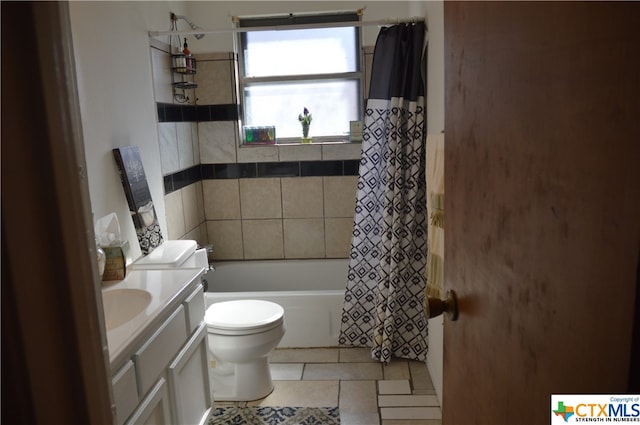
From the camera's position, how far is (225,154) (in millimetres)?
3912

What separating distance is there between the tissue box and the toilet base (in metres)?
0.86

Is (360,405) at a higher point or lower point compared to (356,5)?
lower

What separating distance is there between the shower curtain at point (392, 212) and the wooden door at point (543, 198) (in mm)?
1866

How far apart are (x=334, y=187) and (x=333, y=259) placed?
556mm

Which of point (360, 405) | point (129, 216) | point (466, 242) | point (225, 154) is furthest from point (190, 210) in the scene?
point (466, 242)

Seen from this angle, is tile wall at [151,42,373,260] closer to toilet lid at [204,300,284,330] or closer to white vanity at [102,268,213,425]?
toilet lid at [204,300,284,330]

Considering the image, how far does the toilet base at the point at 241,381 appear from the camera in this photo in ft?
9.05

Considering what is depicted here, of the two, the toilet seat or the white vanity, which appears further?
the toilet seat

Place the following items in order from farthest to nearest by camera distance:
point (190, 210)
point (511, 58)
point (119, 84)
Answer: point (190, 210)
point (119, 84)
point (511, 58)

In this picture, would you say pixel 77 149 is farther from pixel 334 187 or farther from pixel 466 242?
pixel 334 187

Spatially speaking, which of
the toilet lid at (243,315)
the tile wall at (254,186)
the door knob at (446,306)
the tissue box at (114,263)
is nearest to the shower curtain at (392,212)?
the toilet lid at (243,315)

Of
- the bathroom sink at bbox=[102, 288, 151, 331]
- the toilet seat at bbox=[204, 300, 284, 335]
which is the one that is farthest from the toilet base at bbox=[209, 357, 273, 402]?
the bathroom sink at bbox=[102, 288, 151, 331]

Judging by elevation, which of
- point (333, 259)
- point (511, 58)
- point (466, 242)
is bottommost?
point (333, 259)

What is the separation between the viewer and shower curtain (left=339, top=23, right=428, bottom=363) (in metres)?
2.95
